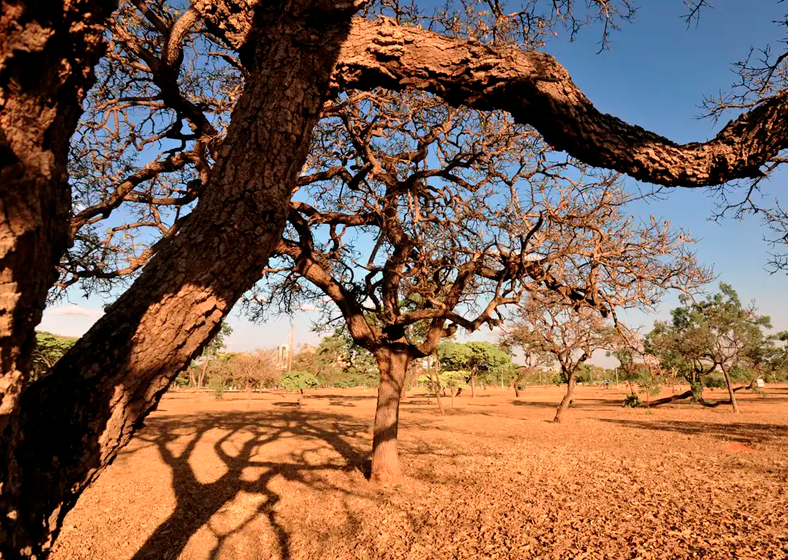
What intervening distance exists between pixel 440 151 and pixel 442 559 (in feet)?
21.0

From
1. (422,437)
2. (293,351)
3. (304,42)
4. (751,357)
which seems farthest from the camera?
(293,351)

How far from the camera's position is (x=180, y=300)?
1.64m

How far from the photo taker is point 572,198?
263 inches

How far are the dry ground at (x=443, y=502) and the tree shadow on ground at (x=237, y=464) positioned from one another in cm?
4

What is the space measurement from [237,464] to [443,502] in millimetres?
5250

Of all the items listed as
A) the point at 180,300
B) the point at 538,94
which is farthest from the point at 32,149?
the point at 538,94

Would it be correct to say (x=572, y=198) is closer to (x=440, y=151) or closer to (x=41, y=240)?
(x=440, y=151)

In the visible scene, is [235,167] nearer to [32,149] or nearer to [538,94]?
[32,149]

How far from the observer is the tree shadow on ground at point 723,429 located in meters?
11.8

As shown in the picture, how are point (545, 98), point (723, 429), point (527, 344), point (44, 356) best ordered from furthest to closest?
point (527, 344)
point (723, 429)
point (44, 356)
point (545, 98)

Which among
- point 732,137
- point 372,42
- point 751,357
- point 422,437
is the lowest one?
point 422,437

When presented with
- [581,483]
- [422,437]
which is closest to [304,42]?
[581,483]

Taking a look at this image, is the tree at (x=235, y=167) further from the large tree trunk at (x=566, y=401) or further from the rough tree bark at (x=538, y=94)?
the large tree trunk at (x=566, y=401)

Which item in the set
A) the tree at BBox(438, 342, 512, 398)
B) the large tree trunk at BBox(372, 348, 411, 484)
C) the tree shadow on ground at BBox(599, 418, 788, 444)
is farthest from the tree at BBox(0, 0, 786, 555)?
the tree at BBox(438, 342, 512, 398)
